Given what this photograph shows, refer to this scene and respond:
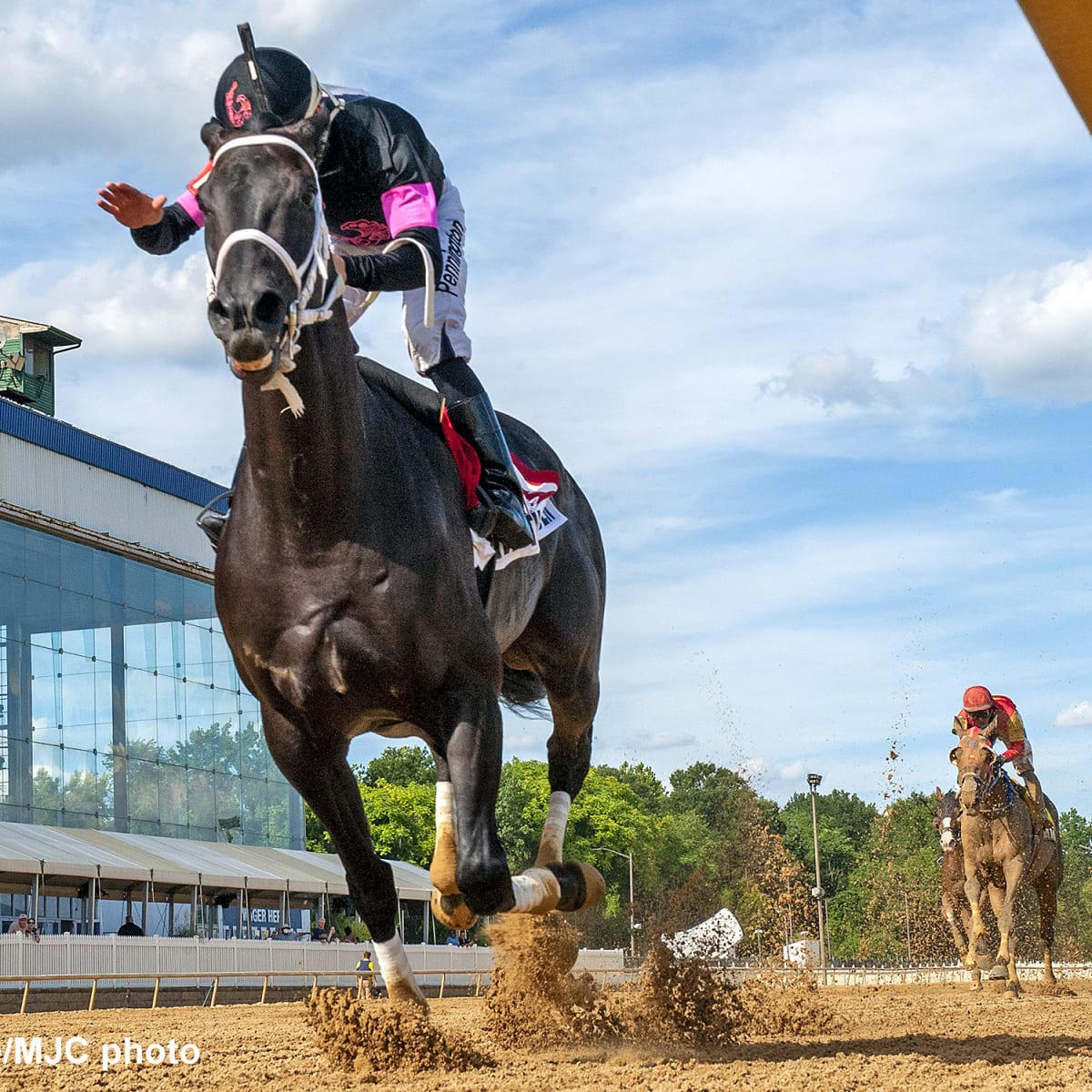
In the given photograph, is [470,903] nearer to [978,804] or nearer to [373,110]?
[373,110]

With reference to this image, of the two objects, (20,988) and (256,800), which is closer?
(20,988)

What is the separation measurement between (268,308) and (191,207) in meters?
1.73

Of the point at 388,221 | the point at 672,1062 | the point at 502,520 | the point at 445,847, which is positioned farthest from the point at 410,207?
the point at 672,1062

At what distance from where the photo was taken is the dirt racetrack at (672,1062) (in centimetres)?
553

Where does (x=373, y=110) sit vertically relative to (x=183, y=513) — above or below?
below

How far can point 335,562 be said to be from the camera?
5527 millimetres

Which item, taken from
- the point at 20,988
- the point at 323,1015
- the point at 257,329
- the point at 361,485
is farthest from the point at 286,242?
the point at 20,988

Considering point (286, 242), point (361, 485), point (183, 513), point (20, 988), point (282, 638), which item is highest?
point (183, 513)

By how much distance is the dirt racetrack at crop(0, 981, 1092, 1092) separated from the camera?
18.1 feet

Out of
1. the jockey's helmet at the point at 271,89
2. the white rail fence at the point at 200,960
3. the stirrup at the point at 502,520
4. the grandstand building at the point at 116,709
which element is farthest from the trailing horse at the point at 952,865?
the jockey's helmet at the point at 271,89

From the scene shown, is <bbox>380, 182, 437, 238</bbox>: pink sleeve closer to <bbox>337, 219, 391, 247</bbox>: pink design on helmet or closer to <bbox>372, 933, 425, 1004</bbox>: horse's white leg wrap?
<bbox>337, 219, 391, 247</bbox>: pink design on helmet

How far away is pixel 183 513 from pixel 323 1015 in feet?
116

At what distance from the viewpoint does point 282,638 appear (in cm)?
557

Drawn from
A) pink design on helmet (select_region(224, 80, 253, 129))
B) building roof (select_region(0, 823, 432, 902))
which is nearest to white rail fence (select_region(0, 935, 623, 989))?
building roof (select_region(0, 823, 432, 902))
